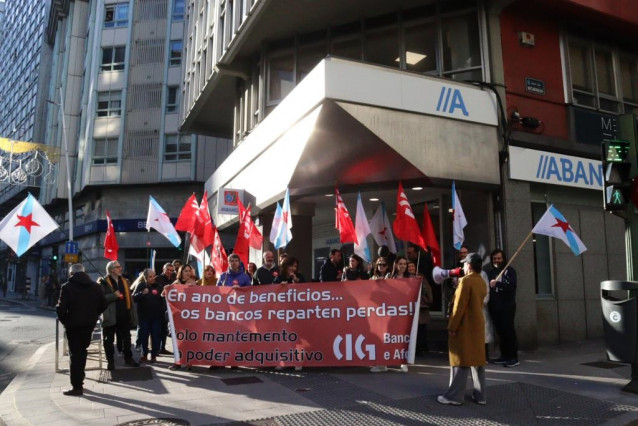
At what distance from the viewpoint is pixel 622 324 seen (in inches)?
268

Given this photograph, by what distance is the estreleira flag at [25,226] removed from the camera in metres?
8.61

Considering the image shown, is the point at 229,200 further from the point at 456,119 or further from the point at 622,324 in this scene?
the point at 622,324

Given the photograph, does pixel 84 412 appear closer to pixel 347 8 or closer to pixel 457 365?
pixel 457 365

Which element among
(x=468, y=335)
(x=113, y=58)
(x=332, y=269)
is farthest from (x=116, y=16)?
(x=468, y=335)

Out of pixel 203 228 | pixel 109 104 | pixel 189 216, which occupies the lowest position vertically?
pixel 203 228

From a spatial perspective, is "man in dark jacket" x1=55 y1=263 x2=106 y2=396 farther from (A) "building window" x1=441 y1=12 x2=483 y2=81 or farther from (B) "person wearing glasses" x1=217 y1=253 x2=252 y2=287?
(A) "building window" x1=441 y1=12 x2=483 y2=81

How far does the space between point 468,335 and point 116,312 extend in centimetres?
608

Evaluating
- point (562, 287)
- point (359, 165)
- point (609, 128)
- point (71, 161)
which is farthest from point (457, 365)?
point (71, 161)

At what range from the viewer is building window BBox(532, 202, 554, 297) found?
11.1 meters

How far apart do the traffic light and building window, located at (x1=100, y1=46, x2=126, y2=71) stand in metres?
32.3

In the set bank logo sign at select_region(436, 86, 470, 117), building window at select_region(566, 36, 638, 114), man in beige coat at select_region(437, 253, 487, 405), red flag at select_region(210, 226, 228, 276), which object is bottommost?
man in beige coat at select_region(437, 253, 487, 405)

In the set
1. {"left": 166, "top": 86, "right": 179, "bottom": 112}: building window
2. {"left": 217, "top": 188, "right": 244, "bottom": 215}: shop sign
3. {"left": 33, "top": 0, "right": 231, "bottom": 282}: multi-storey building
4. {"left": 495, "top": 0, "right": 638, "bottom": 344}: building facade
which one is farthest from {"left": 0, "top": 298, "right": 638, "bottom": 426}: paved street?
{"left": 166, "top": 86, "right": 179, "bottom": 112}: building window

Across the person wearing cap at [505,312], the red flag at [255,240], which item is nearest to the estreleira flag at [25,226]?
the red flag at [255,240]

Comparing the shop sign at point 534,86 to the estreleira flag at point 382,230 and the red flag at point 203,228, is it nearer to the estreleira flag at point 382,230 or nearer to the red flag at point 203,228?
Result: the estreleira flag at point 382,230
